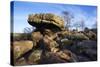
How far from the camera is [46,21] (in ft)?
7.22

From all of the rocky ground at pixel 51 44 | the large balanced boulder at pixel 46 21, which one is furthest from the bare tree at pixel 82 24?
the large balanced boulder at pixel 46 21

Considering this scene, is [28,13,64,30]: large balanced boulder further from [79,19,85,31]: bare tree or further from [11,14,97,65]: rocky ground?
[79,19,85,31]: bare tree

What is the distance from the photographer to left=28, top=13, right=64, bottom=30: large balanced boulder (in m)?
2.16

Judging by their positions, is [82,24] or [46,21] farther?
[82,24]

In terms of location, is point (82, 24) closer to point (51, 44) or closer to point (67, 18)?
point (67, 18)

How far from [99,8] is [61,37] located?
0.63 m

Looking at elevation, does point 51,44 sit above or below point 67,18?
below

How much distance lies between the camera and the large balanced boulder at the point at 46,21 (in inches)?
85.0

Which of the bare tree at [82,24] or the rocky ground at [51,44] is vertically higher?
the bare tree at [82,24]

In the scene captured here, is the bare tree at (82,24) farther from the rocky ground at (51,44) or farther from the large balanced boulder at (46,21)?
the large balanced boulder at (46,21)

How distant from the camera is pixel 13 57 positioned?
2.07 meters

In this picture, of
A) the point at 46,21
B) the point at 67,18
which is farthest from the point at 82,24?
the point at 46,21

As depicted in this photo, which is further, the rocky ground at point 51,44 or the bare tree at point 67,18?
the bare tree at point 67,18
